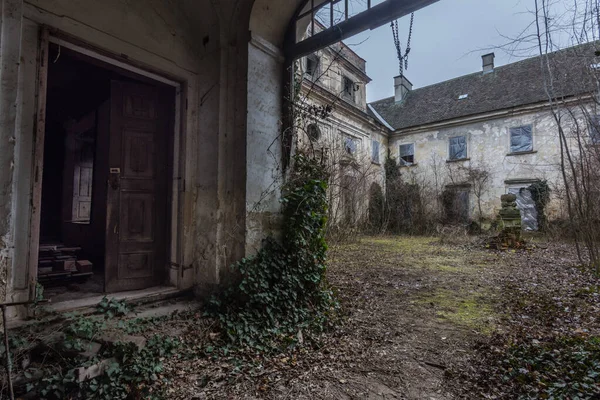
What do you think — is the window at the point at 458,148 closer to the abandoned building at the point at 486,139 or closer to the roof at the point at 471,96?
the abandoned building at the point at 486,139

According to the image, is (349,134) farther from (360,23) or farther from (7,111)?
(7,111)

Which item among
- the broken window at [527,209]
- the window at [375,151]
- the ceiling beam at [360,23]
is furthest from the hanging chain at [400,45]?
the broken window at [527,209]

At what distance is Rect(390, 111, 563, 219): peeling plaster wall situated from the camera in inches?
605

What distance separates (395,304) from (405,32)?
401cm

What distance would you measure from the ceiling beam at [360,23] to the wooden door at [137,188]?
2.01 meters

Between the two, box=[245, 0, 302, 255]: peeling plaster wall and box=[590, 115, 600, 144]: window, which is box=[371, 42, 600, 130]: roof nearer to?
box=[590, 115, 600, 144]: window

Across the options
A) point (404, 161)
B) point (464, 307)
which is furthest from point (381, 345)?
point (404, 161)

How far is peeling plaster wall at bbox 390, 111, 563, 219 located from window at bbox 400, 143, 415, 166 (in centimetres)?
23

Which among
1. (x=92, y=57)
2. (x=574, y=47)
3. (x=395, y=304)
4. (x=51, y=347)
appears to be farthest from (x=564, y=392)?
(x=92, y=57)

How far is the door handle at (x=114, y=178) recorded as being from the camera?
3.96 metres

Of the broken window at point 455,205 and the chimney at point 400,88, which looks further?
the chimney at point 400,88

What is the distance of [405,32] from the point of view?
451 centimetres

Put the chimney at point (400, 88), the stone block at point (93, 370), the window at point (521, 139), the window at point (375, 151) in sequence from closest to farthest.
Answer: the stone block at point (93, 370) → the window at point (521, 139) → the window at point (375, 151) → the chimney at point (400, 88)

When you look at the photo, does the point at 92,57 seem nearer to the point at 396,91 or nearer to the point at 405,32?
the point at 405,32
